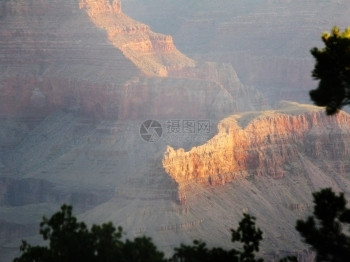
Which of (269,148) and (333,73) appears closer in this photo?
(333,73)

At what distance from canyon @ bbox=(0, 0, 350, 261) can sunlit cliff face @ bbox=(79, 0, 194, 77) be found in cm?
19

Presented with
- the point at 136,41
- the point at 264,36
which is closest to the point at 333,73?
the point at 136,41

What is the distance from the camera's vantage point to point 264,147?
94562 millimetres

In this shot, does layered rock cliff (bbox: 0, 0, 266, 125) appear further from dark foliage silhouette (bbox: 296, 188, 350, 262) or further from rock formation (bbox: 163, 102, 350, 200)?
dark foliage silhouette (bbox: 296, 188, 350, 262)

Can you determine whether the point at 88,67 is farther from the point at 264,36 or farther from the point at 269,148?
the point at 264,36

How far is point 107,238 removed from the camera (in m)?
40.9

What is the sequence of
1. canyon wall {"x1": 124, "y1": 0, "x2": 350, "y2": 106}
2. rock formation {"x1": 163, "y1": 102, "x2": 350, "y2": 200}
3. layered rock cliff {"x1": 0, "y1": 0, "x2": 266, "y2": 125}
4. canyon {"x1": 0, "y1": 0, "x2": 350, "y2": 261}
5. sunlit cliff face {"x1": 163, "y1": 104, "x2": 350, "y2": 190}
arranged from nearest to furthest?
canyon {"x1": 0, "y1": 0, "x2": 350, "y2": 261}, sunlit cliff face {"x1": 163, "y1": 104, "x2": 350, "y2": 190}, rock formation {"x1": 163, "y1": 102, "x2": 350, "y2": 200}, layered rock cliff {"x1": 0, "y1": 0, "x2": 266, "y2": 125}, canyon wall {"x1": 124, "y1": 0, "x2": 350, "y2": 106}

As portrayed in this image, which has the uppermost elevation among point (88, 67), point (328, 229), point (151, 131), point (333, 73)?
point (88, 67)

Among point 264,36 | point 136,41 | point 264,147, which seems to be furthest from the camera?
point 264,36

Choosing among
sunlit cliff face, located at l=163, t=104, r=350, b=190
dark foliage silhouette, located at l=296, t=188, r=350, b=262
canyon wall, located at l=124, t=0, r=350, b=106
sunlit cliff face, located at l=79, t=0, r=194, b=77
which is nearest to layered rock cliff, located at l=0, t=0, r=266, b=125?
sunlit cliff face, located at l=79, t=0, r=194, b=77

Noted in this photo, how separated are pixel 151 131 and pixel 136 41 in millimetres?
15958

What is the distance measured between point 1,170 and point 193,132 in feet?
64.8

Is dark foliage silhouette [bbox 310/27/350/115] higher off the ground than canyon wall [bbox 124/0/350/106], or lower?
lower

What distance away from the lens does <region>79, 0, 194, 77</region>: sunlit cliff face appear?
12519 cm
